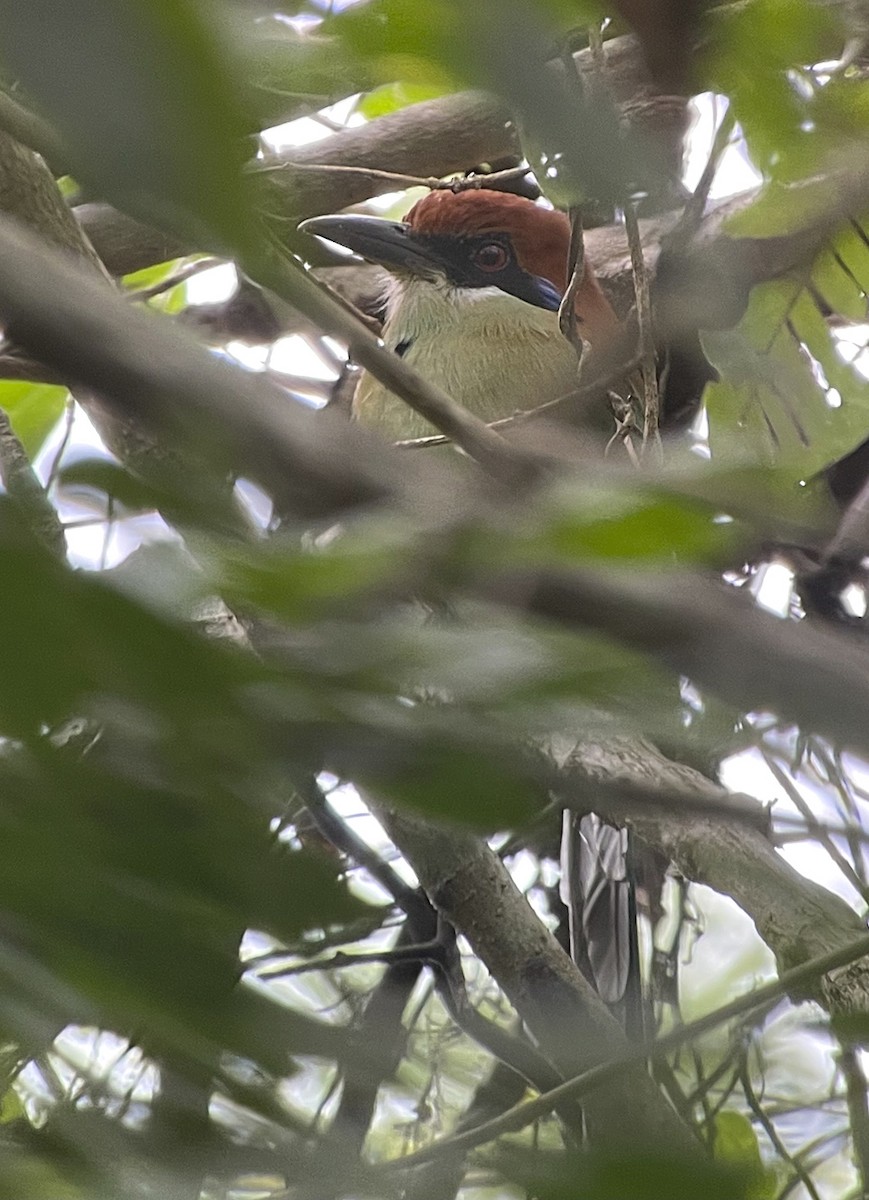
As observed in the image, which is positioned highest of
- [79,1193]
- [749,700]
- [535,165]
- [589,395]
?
[535,165]

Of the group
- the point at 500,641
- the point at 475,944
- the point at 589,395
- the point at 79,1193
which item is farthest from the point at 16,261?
the point at 475,944

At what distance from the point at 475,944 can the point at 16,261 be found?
1089 millimetres

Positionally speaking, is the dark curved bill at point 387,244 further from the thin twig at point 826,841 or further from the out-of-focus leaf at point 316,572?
the out-of-focus leaf at point 316,572

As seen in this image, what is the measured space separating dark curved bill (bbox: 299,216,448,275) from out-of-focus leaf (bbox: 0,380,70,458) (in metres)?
0.89

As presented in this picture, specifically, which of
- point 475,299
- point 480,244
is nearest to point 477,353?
point 475,299

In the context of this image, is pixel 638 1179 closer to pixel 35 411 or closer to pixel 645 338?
pixel 645 338

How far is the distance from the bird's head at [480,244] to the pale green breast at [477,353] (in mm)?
41

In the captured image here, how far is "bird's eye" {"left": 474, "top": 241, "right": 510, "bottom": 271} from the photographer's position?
A: 2824mm

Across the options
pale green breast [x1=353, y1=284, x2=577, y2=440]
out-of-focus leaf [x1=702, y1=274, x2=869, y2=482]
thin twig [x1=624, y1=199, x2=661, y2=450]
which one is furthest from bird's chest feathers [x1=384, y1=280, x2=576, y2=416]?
thin twig [x1=624, y1=199, x2=661, y2=450]

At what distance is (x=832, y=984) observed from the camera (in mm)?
1129

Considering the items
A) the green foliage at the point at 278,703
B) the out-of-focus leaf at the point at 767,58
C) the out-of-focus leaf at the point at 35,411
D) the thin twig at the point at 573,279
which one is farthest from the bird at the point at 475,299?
the green foliage at the point at 278,703

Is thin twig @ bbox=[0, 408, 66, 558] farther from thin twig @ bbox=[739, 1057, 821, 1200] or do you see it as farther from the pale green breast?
the pale green breast

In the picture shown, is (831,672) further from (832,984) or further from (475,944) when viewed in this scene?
(475,944)

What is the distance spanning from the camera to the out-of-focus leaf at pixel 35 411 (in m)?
1.76
